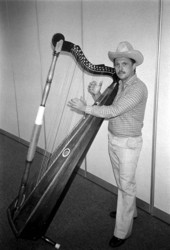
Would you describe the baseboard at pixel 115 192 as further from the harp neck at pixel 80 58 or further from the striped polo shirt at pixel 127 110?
the harp neck at pixel 80 58

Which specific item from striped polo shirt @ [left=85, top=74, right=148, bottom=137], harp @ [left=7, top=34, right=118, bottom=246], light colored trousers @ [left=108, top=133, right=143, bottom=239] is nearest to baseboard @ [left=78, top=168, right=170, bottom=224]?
light colored trousers @ [left=108, top=133, right=143, bottom=239]

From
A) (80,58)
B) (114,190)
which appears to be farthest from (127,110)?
(114,190)

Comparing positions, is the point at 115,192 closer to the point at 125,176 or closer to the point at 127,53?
the point at 125,176

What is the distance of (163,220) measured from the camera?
6.69 ft

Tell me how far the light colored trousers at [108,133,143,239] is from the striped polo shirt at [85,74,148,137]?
2.4 inches

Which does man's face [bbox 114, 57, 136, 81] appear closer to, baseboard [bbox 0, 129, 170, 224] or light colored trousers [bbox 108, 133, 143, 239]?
light colored trousers [bbox 108, 133, 143, 239]

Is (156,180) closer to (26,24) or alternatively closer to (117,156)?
(117,156)

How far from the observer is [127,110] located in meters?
1.57

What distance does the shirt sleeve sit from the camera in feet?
5.05

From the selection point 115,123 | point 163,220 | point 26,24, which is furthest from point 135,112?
point 26,24

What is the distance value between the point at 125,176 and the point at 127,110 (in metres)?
0.47

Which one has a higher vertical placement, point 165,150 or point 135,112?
point 135,112

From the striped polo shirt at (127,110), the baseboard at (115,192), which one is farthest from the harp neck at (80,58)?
the baseboard at (115,192)

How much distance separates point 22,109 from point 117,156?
230 cm
